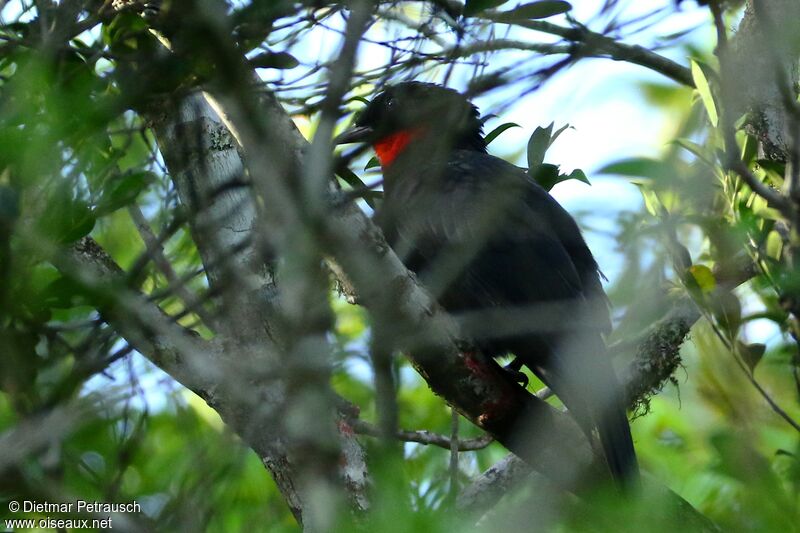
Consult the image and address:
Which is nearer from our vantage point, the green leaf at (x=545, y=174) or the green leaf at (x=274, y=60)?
the green leaf at (x=274, y=60)

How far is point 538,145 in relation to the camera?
3.67 m

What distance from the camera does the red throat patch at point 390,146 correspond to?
4497 millimetres

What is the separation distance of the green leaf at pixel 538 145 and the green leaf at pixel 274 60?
1.13 metres

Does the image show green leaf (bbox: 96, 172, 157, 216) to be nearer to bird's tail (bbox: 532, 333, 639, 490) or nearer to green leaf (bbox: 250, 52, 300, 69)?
green leaf (bbox: 250, 52, 300, 69)

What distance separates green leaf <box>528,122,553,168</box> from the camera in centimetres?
364

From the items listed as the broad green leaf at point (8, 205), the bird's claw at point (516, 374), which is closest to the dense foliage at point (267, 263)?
the broad green leaf at point (8, 205)

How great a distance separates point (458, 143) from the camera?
4.95 meters

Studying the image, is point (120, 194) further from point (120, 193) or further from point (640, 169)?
point (640, 169)

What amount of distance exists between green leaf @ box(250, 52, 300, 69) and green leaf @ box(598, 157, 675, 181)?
3.21 ft

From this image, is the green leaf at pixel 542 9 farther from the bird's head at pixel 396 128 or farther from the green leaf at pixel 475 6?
the bird's head at pixel 396 128

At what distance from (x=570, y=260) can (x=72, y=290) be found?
265 centimetres

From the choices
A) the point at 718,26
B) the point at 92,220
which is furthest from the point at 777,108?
the point at 92,220

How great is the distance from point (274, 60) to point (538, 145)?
1267 millimetres

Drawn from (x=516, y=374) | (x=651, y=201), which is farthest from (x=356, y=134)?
(x=651, y=201)
